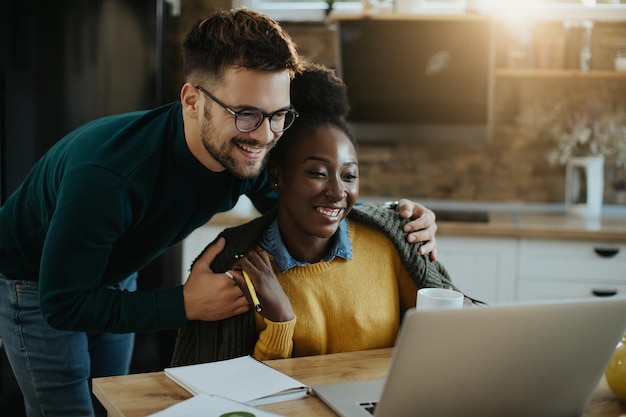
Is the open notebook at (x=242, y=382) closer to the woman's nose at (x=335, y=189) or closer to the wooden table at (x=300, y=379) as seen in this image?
the wooden table at (x=300, y=379)

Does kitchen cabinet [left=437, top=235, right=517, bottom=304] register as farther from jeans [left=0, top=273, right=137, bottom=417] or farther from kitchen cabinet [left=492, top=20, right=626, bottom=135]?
jeans [left=0, top=273, right=137, bottom=417]

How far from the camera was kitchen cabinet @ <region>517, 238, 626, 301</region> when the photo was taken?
128 inches

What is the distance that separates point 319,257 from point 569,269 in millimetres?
1840

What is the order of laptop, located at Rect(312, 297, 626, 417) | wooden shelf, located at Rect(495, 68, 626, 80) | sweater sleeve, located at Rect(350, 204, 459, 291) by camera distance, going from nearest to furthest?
laptop, located at Rect(312, 297, 626, 417)
sweater sleeve, located at Rect(350, 204, 459, 291)
wooden shelf, located at Rect(495, 68, 626, 80)

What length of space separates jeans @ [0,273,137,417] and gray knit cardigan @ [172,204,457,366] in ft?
1.48

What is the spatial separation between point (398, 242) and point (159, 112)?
0.67 m

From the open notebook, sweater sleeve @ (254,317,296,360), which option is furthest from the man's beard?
the open notebook

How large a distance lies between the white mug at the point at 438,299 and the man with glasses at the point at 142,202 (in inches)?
14.1

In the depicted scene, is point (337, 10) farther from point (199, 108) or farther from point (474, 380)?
point (474, 380)

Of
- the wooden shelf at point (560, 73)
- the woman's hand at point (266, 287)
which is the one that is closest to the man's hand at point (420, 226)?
the woman's hand at point (266, 287)

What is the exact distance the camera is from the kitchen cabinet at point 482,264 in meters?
3.31

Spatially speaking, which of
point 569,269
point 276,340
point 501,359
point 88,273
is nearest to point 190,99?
point 88,273

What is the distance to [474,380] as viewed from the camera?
1.14 meters

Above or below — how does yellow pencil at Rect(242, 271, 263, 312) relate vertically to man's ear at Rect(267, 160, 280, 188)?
below
